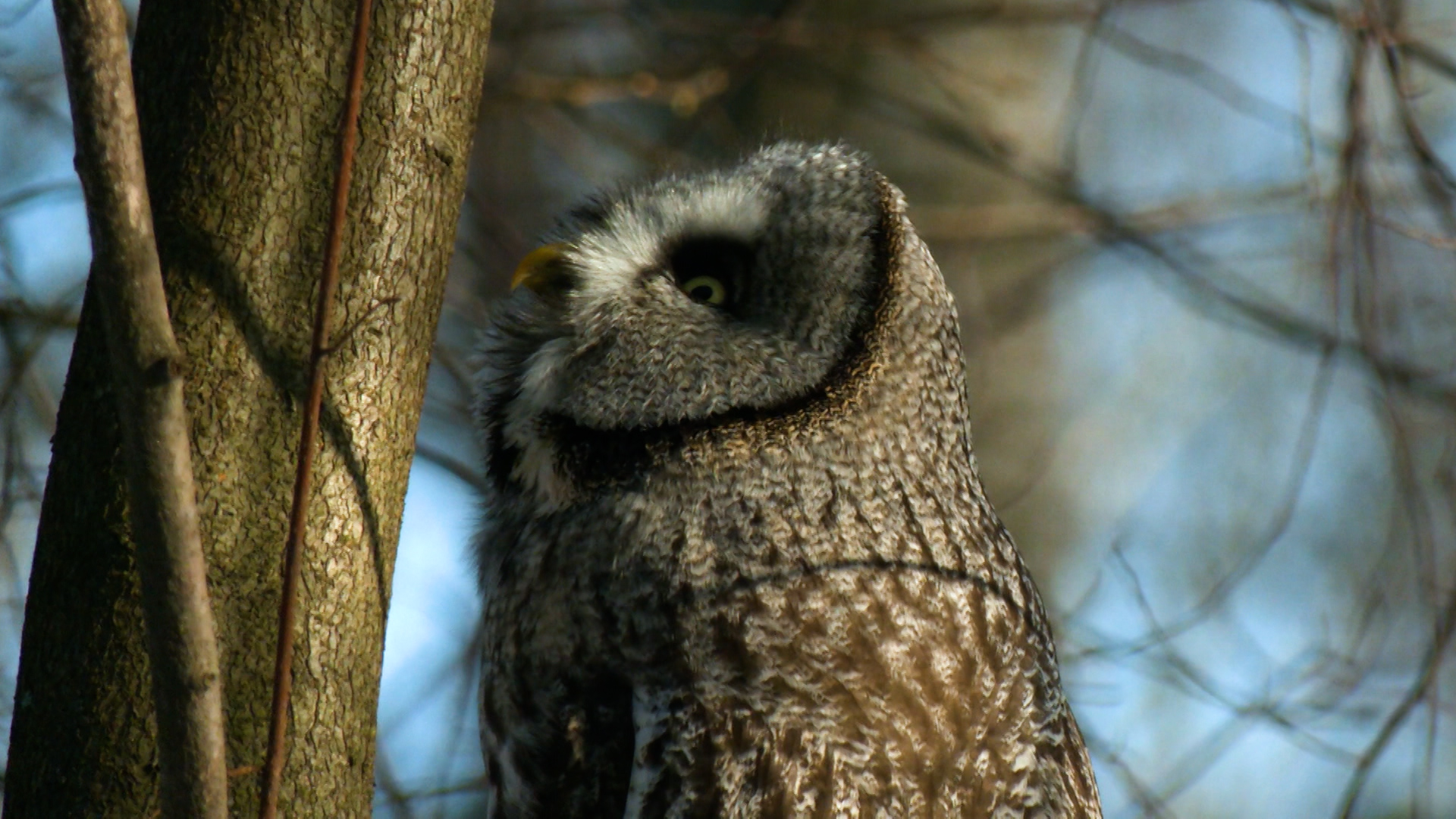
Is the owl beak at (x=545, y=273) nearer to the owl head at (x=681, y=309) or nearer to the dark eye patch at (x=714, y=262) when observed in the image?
the owl head at (x=681, y=309)

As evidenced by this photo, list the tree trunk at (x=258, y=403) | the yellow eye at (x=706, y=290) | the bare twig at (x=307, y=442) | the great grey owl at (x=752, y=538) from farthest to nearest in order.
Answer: the yellow eye at (x=706, y=290) → the great grey owl at (x=752, y=538) → the tree trunk at (x=258, y=403) → the bare twig at (x=307, y=442)

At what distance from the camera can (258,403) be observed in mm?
1989

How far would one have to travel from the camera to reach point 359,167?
2.07 m

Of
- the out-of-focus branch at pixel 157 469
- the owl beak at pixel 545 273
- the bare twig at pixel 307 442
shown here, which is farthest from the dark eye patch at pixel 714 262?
the out-of-focus branch at pixel 157 469

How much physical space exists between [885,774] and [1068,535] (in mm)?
4228

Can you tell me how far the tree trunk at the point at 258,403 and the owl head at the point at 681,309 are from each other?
398mm

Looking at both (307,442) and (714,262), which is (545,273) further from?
(307,442)

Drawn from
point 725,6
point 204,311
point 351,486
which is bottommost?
point 351,486

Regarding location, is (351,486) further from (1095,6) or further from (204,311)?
(1095,6)

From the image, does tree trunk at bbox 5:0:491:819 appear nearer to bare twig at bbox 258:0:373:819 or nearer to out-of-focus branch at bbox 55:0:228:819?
bare twig at bbox 258:0:373:819

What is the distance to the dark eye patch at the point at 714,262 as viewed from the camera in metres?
2.59

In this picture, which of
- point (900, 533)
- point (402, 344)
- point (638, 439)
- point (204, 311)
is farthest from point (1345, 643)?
point (204, 311)

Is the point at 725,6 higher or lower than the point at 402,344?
higher

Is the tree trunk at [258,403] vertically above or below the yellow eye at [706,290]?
below
